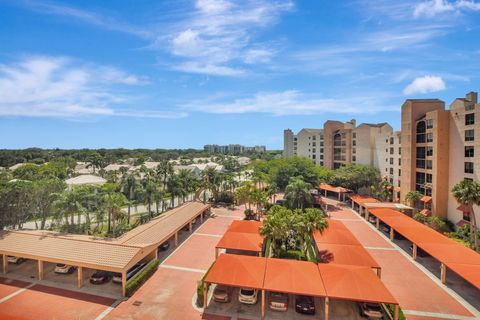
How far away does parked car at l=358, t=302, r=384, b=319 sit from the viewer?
18.2 metres

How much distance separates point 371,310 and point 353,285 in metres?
2.05

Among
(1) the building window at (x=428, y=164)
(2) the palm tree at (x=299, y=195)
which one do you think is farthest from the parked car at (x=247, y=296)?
(1) the building window at (x=428, y=164)

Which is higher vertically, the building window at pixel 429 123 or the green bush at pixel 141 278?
the building window at pixel 429 123

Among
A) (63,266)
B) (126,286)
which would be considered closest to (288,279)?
(126,286)

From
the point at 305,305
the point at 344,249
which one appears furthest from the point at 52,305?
the point at 344,249

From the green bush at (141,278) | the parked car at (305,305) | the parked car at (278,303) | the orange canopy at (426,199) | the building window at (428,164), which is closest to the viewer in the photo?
the parked car at (305,305)

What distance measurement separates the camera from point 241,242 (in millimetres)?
28000

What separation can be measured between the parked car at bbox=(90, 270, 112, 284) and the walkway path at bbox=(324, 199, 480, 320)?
24688 millimetres

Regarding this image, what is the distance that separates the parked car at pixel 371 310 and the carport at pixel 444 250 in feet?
23.9

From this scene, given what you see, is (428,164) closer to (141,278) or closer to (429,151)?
(429,151)

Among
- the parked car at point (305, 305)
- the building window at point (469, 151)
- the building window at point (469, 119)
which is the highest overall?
the building window at point (469, 119)

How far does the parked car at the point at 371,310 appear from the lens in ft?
59.9

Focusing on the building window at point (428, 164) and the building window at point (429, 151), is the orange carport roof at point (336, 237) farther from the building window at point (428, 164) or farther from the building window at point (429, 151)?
the building window at point (429, 151)

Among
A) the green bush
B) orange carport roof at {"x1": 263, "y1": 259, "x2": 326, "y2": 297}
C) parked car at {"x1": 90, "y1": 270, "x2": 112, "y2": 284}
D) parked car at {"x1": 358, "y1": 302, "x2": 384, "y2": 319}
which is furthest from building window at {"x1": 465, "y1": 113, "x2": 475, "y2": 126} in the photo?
parked car at {"x1": 90, "y1": 270, "x2": 112, "y2": 284}
